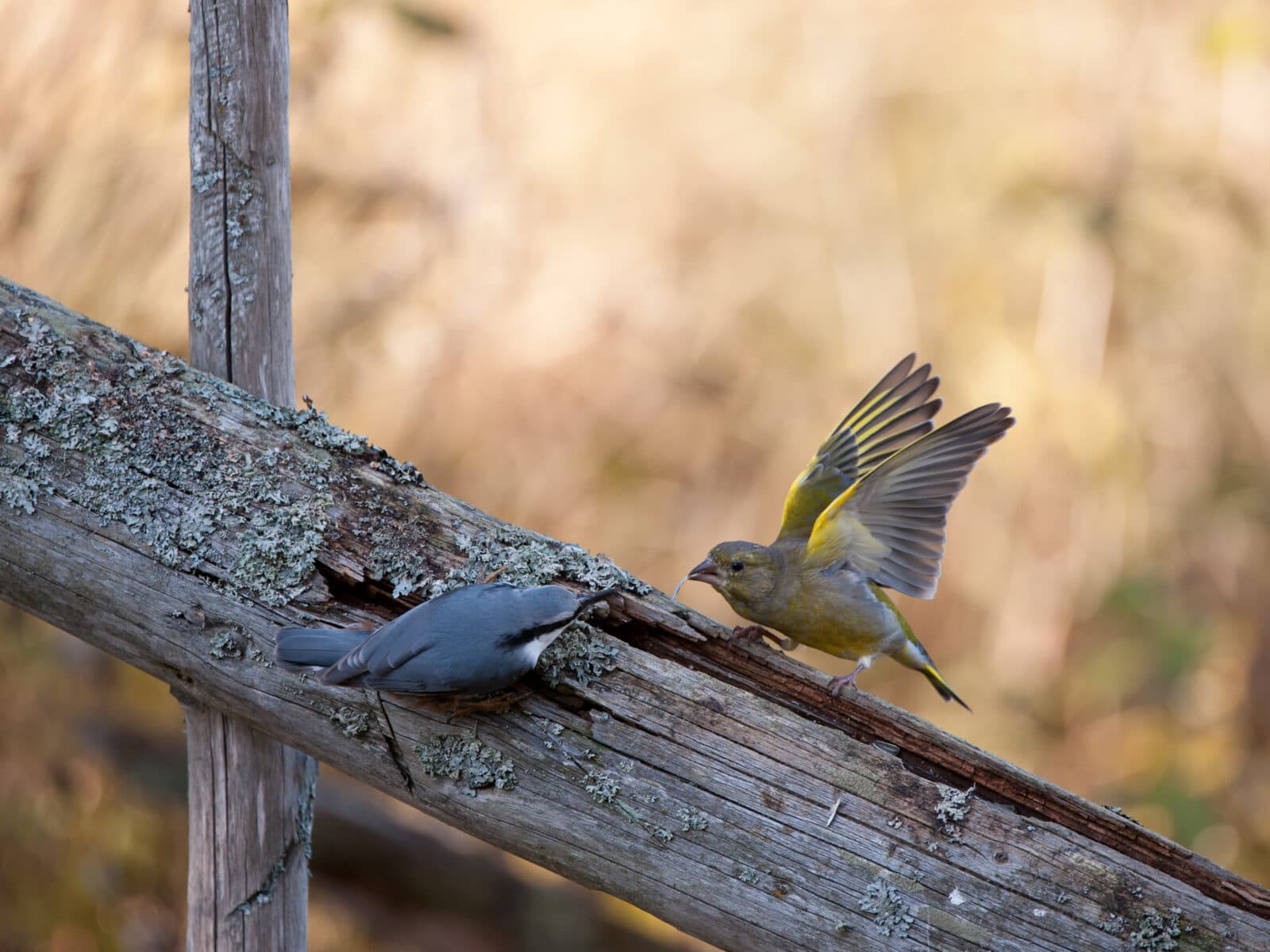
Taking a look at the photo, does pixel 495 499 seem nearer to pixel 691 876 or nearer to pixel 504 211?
pixel 504 211

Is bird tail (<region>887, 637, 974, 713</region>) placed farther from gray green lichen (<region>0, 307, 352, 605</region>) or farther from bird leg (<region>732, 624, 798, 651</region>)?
gray green lichen (<region>0, 307, 352, 605</region>)

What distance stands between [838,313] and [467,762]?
5.01 m

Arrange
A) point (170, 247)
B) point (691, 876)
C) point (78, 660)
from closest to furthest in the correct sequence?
point (691, 876) < point (170, 247) < point (78, 660)

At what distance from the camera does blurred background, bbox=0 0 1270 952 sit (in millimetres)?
5781

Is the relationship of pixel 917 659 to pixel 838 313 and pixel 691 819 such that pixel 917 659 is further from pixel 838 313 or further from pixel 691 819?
A: pixel 838 313

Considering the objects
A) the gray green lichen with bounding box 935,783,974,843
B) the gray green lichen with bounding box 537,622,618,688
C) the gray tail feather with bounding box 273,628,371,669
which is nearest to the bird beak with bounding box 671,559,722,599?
the gray green lichen with bounding box 537,622,618,688

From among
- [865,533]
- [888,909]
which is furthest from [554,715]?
[865,533]

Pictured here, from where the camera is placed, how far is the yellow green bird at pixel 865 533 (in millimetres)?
2629

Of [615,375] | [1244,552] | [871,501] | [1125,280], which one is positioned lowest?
[871,501]

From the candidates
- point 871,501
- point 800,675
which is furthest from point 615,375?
point 800,675

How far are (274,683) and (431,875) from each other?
381 cm

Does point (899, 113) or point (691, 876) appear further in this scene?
point (899, 113)

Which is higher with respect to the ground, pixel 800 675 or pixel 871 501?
pixel 871 501

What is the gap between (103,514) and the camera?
2.14 metres
